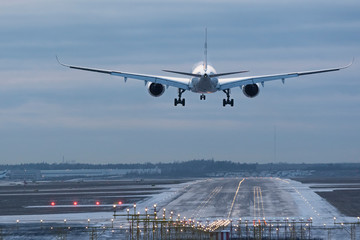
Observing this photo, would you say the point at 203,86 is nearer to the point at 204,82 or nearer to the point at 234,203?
the point at 204,82

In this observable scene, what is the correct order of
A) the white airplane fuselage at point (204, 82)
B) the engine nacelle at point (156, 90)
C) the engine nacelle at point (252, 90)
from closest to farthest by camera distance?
the white airplane fuselage at point (204, 82) < the engine nacelle at point (252, 90) < the engine nacelle at point (156, 90)

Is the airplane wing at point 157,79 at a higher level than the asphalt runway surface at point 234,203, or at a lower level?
higher

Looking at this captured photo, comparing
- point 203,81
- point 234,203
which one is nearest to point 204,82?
point 203,81

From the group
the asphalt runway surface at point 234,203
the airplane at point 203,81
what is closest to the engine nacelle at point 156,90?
the airplane at point 203,81

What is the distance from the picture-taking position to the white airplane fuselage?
317 ft

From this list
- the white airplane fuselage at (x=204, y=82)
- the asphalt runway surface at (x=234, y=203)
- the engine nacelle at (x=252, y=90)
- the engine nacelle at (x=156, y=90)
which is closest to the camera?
the white airplane fuselage at (x=204, y=82)

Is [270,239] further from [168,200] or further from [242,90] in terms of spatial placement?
[168,200]

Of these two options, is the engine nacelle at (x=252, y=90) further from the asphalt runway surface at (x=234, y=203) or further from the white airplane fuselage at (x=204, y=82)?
the asphalt runway surface at (x=234, y=203)

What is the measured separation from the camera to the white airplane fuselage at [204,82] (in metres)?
96.5

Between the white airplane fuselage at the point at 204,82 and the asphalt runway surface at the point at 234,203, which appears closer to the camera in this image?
the white airplane fuselage at the point at 204,82

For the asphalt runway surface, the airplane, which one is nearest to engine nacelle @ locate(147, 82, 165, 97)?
the airplane

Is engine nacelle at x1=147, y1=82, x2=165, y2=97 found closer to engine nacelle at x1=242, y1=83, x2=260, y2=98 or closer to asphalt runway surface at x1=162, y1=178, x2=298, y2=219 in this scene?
engine nacelle at x1=242, y1=83, x2=260, y2=98

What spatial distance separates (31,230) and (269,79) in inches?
1518

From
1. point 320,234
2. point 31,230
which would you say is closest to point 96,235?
point 31,230
